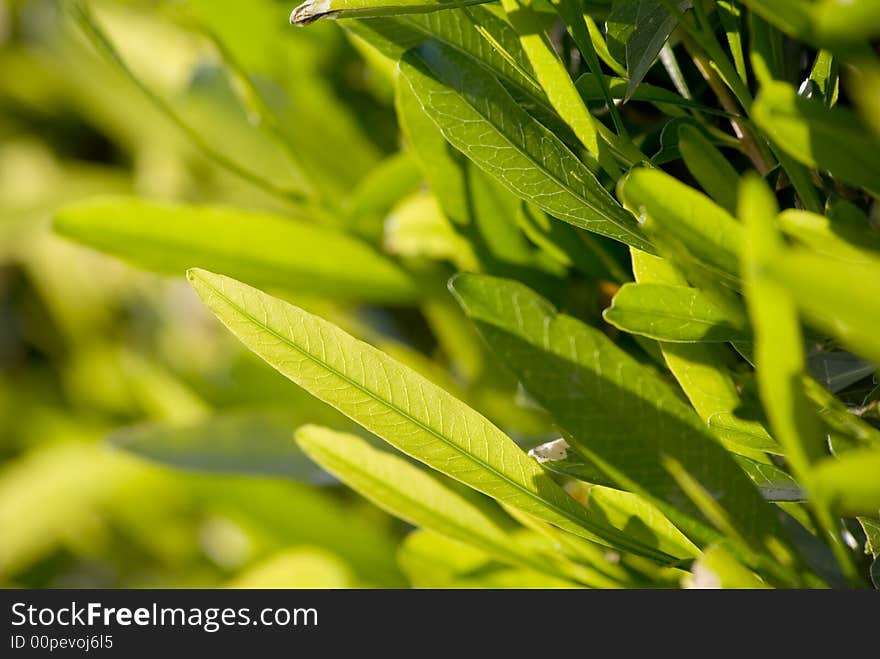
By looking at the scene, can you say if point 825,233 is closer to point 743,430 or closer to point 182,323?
point 743,430

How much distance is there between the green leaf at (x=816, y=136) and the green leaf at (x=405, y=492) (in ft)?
0.59

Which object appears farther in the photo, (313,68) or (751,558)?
(313,68)

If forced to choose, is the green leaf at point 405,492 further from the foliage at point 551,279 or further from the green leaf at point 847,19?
the green leaf at point 847,19

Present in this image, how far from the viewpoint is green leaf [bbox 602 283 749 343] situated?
267 mm

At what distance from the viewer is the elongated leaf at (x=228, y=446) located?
531 millimetres

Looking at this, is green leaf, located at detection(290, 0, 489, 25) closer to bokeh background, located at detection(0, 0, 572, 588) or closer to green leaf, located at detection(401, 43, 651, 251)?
green leaf, located at detection(401, 43, 651, 251)

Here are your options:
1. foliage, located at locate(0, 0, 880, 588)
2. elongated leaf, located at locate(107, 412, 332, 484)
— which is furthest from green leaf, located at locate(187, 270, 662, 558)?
elongated leaf, located at locate(107, 412, 332, 484)

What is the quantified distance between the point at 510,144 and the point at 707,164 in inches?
2.2

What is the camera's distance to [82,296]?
4.17 feet

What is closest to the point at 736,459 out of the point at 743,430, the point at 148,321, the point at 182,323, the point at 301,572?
the point at 743,430

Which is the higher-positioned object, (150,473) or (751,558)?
(150,473)

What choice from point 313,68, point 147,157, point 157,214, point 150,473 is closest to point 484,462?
point 157,214
